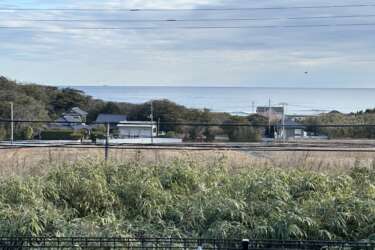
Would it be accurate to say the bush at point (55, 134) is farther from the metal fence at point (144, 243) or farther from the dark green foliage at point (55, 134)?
the metal fence at point (144, 243)

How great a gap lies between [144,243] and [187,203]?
1.32m

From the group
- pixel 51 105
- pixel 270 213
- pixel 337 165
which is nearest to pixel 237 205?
pixel 270 213

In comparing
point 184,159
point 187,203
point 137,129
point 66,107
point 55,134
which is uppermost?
point 66,107

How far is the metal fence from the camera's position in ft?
16.7

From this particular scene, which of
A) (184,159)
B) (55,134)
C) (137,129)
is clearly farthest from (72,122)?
(55,134)

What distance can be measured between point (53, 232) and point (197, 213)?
144cm

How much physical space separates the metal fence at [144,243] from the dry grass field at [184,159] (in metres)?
3.12

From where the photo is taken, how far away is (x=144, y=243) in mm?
5332

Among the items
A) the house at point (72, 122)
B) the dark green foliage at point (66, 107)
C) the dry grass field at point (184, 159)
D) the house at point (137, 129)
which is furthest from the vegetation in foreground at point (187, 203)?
the dark green foliage at point (66, 107)

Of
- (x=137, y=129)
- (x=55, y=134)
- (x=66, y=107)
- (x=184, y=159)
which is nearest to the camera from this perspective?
(x=184, y=159)

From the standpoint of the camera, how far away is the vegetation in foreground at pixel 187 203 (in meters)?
5.81

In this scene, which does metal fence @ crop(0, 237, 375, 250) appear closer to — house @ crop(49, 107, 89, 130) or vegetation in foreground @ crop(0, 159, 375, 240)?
vegetation in foreground @ crop(0, 159, 375, 240)

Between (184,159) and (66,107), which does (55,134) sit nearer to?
(184,159)

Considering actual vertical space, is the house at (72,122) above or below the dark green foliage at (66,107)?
below
